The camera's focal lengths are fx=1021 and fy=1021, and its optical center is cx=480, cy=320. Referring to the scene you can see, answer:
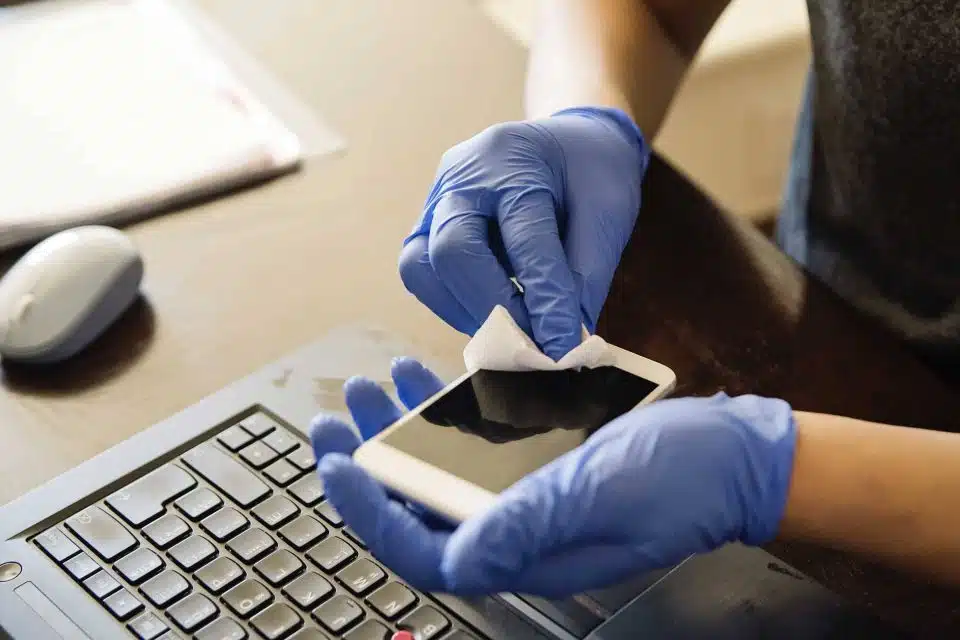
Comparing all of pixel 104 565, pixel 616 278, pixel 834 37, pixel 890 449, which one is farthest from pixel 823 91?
pixel 104 565

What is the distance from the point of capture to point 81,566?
0.48 metres

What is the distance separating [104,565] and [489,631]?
0.61ft

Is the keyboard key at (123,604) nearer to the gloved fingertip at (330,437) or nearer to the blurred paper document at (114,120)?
the gloved fingertip at (330,437)

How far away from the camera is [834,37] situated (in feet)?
2.66

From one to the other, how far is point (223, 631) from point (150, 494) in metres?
0.10

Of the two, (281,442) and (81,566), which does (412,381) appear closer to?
(281,442)

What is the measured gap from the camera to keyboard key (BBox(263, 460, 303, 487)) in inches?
20.7

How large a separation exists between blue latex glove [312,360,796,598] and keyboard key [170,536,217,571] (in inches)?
2.9

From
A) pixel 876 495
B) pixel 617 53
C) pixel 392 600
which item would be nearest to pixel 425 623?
pixel 392 600

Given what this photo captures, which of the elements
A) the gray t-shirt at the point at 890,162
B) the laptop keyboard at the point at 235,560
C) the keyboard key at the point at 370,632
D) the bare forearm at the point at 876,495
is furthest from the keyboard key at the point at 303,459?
the gray t-shirt at the point at 890,162

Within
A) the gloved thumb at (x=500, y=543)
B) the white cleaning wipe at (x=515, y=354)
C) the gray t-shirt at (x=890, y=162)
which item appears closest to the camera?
the gloved thumb at (x=500, y=543)

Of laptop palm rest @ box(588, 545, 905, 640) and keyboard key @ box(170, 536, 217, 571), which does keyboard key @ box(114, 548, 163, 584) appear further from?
laptop palm rest @ box(588, 545, 905, 640)

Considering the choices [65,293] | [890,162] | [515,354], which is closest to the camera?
[515,354]

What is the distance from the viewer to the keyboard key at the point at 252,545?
0.49 metres
